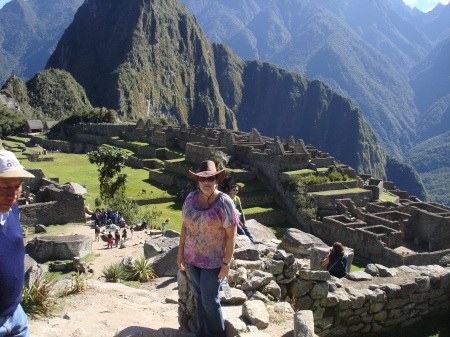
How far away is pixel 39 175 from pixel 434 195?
140800mm

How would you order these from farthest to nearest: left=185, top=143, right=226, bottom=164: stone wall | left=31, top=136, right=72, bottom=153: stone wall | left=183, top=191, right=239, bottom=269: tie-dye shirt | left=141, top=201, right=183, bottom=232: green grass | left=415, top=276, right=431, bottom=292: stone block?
left=31, top=136, right=72, bottom=153: stone wall, left=185, top=143, right=226, bottom=164: stone wall, left=141, top=201, right=183, bottom=232: green grass, left=415, top=276, right=431, bottom=292: stone block, left=183, top=191, right=239, bottom=269: tie-dye shirt

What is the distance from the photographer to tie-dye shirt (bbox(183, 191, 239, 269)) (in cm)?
543

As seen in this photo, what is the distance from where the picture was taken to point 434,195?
139875mm

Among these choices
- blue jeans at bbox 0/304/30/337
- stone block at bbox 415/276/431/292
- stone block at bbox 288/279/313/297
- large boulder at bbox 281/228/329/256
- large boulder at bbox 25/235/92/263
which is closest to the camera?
blue jeans at bbox 0/304/30/337

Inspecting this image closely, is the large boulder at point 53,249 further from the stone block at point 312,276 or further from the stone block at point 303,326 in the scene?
the stone block at point 303,326

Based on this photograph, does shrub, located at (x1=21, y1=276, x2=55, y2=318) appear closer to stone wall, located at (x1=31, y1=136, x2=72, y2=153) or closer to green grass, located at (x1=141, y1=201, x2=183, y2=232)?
green grass, located at (x1=141, y1=201, x2=183, y2=232)

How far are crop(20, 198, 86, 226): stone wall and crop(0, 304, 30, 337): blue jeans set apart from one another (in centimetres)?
1504

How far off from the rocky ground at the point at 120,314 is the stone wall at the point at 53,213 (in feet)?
34.3

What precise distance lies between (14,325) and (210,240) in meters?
2.38

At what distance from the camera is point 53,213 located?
19.2m

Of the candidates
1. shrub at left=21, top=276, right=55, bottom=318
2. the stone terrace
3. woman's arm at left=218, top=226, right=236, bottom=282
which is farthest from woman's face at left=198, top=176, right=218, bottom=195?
the stone terrace

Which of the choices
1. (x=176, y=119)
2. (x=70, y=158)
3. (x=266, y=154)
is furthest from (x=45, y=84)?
(x=266, y=154)

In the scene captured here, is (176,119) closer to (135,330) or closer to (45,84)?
(45,84)

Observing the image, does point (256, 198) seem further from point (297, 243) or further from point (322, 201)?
point (297, 243)
